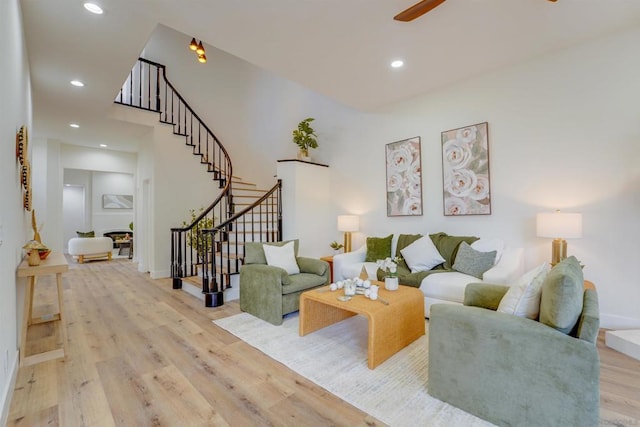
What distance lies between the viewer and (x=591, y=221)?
118 inches

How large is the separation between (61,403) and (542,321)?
2.92 metres

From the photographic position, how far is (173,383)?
2018 mm

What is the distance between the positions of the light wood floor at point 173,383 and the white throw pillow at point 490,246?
120 centimetres

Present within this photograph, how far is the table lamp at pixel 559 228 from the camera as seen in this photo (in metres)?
2.80

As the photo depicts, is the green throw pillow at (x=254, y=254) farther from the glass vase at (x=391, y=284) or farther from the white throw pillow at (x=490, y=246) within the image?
the white throw pillow at (x=490, y=246)

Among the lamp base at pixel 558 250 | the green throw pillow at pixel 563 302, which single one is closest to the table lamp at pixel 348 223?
the lamp base at pixel 558 250

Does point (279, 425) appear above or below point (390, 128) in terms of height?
below

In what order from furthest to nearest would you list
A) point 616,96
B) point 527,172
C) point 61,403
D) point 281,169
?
point 281,169
point 527,172
point 616,96
point 61,403

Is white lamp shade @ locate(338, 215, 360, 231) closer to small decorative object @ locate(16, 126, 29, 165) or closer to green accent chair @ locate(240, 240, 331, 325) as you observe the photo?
green accent chair @ locate(240, 240, 331, 325)

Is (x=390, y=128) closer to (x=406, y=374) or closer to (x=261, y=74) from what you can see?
(x=406, y=374)

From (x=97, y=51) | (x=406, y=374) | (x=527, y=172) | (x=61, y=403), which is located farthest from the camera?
(x=527, y=172)

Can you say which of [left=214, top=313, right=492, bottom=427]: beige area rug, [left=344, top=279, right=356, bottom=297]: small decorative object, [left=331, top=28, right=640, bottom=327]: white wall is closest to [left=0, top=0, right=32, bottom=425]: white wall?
[left=214, top=313, right=492, bottom=427]: beige area rug

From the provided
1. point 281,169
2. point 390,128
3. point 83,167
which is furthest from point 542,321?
point 83,167

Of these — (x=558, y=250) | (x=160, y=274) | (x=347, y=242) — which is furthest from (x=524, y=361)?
(x=160, y=274)
